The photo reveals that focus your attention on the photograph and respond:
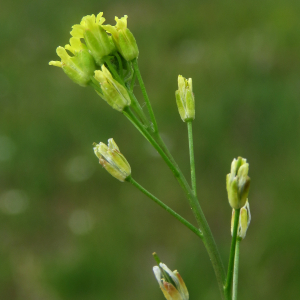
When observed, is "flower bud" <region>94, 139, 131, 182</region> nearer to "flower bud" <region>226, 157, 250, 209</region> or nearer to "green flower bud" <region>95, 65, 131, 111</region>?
"green flower bud" <region>95, 65, 131, 111</region>

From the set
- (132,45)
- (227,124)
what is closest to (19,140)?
(227,124)

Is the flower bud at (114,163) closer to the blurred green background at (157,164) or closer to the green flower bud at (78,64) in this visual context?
the green flower bud at (78,64)

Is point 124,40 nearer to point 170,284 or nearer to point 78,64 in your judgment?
point 78,64

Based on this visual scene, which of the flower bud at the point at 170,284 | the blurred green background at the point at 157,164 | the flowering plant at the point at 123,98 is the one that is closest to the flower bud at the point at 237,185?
the flowering plant at the point at 123,98

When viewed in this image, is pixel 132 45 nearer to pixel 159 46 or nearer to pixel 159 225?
pixel 159 225

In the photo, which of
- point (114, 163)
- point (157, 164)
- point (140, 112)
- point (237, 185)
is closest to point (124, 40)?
point (140, 112)

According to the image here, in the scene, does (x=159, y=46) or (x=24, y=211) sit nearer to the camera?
(x=24, y=211)
